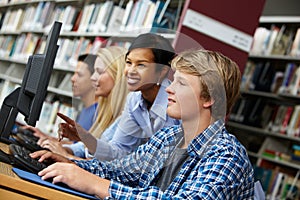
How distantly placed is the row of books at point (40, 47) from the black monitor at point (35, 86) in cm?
202

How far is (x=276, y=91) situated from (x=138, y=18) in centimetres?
133

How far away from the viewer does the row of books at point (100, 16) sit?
4.61 metres

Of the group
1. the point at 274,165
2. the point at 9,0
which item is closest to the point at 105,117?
the point at 274,165

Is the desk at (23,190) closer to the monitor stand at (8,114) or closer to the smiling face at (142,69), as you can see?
the smiling face at (142,69)

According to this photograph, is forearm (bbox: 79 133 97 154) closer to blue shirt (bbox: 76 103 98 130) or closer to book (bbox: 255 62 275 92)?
blue shirt (bbox: 76 103 98 130)

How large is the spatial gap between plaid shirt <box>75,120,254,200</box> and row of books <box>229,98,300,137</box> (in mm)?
3100

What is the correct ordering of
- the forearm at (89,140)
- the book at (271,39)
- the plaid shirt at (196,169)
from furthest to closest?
the book at (271,39) < the forearm at (89,140) < the plaid shirt at (196,169)

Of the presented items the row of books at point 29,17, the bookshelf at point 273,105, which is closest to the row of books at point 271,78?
the bookshelf at point 273,105

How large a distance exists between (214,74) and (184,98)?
108 mm

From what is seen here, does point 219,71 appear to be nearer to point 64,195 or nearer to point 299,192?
point 64,195

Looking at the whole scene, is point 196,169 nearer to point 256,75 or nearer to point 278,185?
point 278,185

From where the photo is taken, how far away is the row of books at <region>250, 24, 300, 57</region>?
508 centimetres

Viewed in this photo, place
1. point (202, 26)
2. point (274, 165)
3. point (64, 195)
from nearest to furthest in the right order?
point (64, 195)
point (202, 26)
point (274, 165)

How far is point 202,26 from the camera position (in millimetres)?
4168
